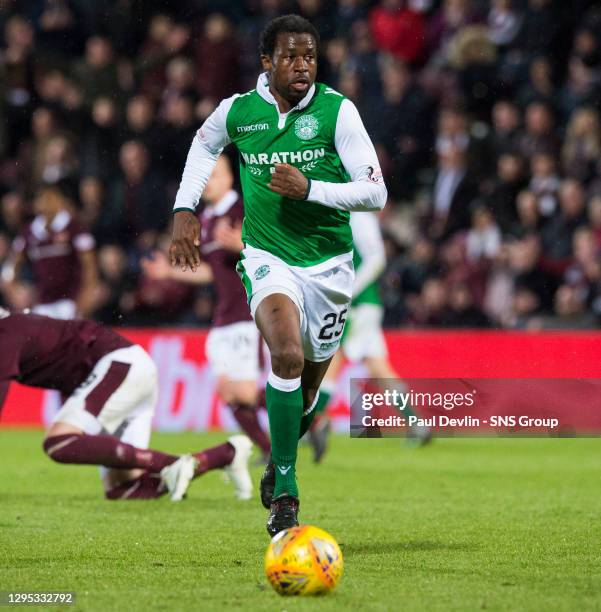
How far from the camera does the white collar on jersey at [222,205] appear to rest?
9.79m

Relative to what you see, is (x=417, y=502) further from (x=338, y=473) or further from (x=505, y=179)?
(x=505, y=179)

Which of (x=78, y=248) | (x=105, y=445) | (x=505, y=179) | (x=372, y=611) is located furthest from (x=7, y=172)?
(x=372, y=611)

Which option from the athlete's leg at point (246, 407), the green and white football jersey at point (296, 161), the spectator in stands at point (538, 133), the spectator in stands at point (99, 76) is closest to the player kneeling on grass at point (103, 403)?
the athlete's leg at point (246, 407)

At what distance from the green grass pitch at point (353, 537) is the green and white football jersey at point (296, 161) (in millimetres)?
1477

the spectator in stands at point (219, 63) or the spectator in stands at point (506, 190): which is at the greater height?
the spectator in stands at point (219, 63)

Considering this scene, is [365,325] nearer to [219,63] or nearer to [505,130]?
[505,130]

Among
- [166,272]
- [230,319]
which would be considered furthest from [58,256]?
[230,319]

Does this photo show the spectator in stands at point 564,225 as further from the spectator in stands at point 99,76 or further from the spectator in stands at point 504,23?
the spectator in stands at point 99,76

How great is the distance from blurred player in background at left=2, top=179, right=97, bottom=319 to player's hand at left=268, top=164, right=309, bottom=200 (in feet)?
25.8

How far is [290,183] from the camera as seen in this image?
6.03m

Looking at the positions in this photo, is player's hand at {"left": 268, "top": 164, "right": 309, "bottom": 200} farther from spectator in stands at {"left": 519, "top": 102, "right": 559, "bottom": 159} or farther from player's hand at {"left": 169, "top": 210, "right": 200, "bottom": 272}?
spectator in stands at {"left": 519, "top": 102, "right": 559, "bottom": 159}

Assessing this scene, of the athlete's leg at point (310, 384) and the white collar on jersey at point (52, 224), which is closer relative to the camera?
the athlete's leg at point (310, 384)

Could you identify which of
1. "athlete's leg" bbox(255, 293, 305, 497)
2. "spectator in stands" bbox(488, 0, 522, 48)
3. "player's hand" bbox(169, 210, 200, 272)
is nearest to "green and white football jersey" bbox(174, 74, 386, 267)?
"player's hand" bbox(169, 210, 200, 272)

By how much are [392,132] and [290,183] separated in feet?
33.2
